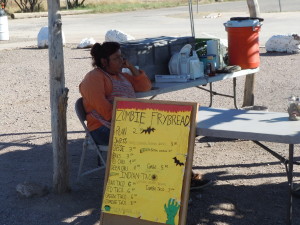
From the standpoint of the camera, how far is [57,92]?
514 cm

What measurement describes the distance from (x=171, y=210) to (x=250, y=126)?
2.57ft

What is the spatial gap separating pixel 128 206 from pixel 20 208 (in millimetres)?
1100

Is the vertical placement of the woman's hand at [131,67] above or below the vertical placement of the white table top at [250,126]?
above

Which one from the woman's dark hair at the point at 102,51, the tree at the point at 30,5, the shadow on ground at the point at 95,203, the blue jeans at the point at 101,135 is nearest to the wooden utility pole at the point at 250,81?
the shadow on ground at the point at 95,203

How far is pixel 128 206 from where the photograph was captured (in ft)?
14.5

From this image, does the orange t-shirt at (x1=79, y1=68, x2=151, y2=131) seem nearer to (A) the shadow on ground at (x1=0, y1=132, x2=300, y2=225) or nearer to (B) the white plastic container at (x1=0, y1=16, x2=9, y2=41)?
(A) the shadow on ground at (x1=0, y1=132, x2=300, y2=225)

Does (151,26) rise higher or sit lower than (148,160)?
lower

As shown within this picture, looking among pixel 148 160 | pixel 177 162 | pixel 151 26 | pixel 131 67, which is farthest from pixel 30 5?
pixel 177 162

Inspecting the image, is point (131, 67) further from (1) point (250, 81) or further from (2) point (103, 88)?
(1) point (250, 81)

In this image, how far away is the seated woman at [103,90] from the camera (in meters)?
5.14

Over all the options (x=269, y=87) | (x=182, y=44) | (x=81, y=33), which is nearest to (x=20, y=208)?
(x=182, y=44)

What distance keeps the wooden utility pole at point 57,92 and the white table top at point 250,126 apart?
1.09 metres

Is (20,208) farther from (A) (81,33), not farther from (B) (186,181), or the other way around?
(A) (81,33)

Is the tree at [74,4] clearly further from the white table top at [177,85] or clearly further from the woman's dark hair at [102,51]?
the woman's dark hair at [102,51]
